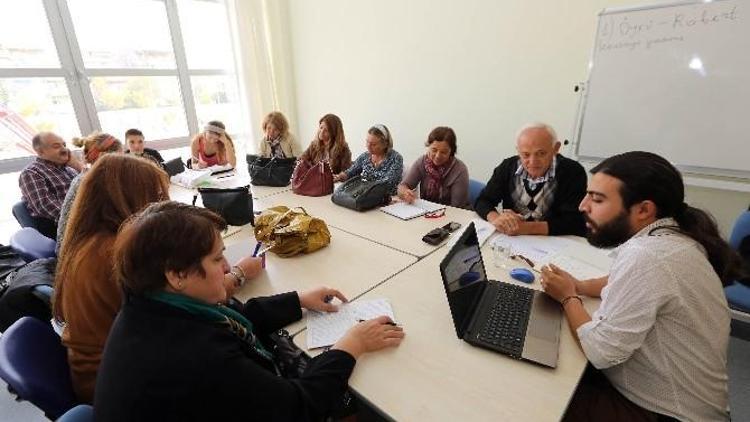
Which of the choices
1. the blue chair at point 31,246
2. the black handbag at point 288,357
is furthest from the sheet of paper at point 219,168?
the black handbag at point 288,357

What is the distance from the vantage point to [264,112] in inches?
177

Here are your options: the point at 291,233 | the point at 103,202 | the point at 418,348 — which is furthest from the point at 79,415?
the point at 291,233

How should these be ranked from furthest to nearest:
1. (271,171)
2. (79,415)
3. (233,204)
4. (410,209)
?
(271,171), (410,209), (233,204), (79,415)

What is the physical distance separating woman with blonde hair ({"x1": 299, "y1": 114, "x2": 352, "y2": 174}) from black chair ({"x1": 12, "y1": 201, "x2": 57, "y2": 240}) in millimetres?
1820

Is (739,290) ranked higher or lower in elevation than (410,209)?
lower

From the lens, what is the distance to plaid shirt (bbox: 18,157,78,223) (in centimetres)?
249

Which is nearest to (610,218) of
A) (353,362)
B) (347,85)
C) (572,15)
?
(353,362)

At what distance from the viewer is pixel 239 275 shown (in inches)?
57.0

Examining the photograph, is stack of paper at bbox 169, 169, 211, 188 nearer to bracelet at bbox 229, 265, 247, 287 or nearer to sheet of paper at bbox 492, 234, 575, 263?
bracelet at bbox 229, 265, 247, 287

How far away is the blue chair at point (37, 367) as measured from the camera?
2.84 ft

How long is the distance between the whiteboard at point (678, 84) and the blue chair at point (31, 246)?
11.3 ft

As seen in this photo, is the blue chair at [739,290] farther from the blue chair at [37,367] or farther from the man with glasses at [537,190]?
the blue chair at [37,367]

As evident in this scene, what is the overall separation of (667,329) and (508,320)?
391mm

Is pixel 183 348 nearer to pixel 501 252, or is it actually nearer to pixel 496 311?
pixel 496 311
